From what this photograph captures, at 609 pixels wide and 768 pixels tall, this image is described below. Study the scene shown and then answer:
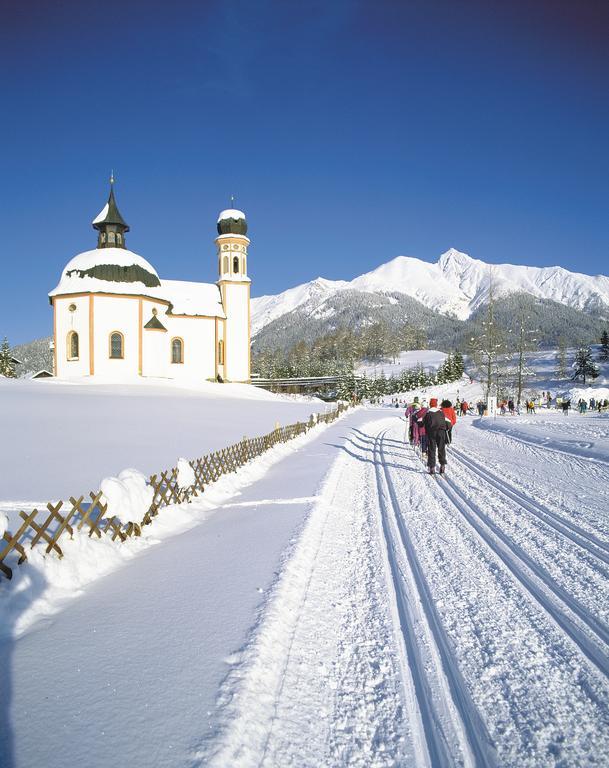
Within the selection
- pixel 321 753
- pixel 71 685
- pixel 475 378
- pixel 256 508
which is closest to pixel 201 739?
pixel 321 753

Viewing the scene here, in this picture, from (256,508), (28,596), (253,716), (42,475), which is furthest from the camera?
(42,475)

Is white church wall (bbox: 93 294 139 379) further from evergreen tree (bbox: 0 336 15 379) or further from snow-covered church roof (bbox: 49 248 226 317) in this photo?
evergreen tree (bbox: 0 336 15 379)

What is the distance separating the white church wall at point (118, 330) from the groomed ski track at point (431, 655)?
119 feet

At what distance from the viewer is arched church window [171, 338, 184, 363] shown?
45.4 metres

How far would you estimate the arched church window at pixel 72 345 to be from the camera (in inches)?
1515

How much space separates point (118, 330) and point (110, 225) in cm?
1432

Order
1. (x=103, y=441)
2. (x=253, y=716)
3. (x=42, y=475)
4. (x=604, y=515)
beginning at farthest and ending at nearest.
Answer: (x=103, y=441) < (x=42, y=475) < (x=604, y=515) < (x=253, y=716)

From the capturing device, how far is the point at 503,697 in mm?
2904

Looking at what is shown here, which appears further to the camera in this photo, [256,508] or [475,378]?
[475,378]

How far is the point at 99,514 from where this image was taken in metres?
5.50

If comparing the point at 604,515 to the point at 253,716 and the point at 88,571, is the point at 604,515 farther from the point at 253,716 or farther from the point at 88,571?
the point at 88,571

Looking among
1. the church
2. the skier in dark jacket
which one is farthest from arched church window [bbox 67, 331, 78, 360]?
the skier in dark jacket

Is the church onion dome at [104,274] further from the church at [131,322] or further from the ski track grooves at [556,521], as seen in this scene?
the ski track grooves at [556,521]

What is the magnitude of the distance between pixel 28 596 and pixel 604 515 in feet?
25.6
